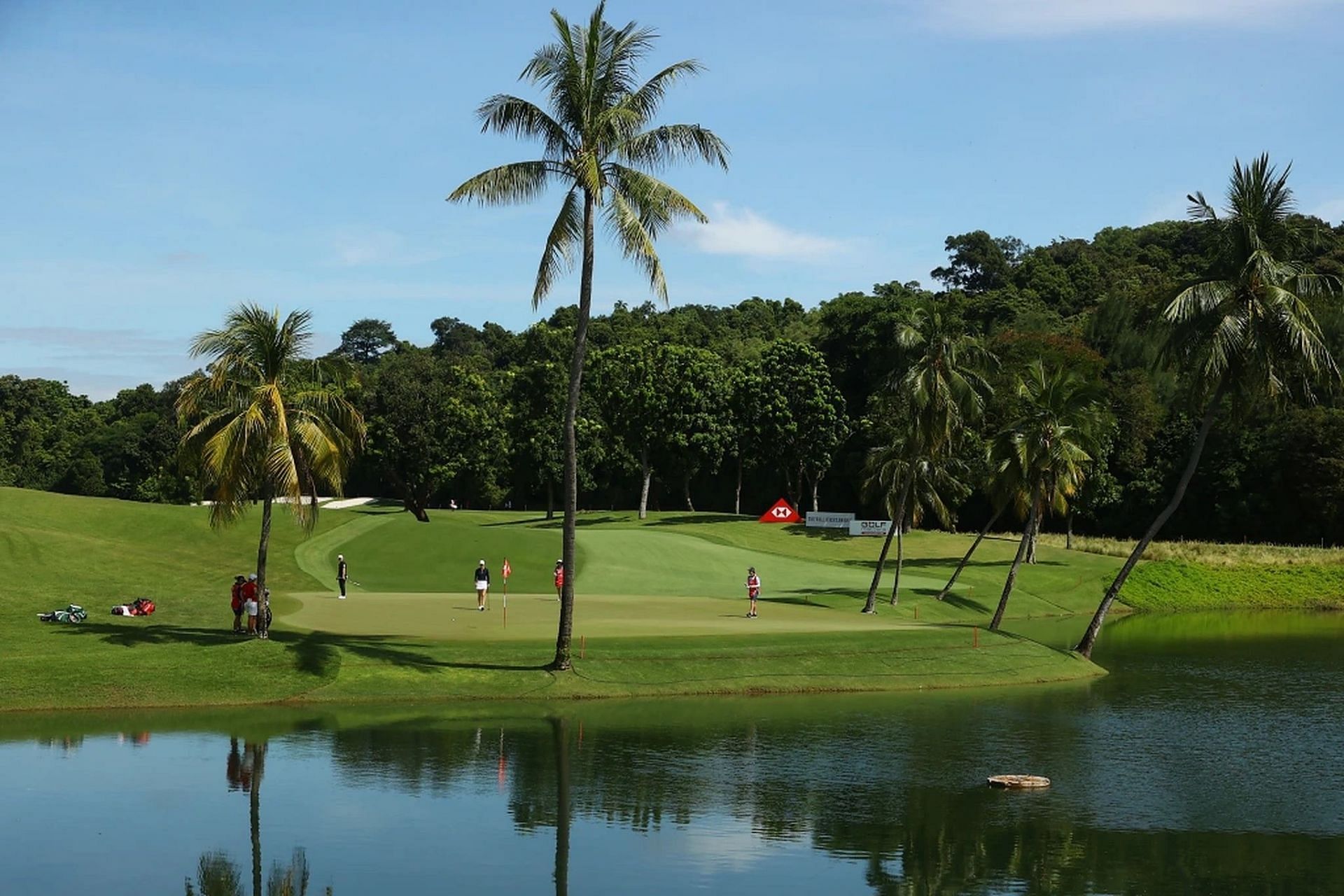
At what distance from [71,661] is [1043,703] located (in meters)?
28.7

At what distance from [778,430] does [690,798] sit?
270 feet

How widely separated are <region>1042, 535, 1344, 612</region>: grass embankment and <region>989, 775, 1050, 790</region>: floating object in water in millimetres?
53629

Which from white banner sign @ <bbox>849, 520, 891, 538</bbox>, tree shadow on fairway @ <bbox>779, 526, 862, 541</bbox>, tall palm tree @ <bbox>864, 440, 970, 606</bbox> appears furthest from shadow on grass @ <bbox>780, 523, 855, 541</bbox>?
tall palm tree @ <bbox>864, 440, 970, 606</bbox>

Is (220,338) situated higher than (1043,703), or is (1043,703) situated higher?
(220,338)

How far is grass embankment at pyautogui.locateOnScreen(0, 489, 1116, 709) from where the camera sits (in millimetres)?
37719

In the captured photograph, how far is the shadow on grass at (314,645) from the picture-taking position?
38.8 metres

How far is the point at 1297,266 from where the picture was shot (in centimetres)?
4503

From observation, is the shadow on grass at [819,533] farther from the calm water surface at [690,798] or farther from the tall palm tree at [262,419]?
the tall palm tree at [262,419]

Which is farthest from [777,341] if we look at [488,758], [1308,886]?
[1308,886]

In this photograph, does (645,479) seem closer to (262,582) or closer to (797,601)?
(797,601)

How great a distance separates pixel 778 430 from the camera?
10869cm

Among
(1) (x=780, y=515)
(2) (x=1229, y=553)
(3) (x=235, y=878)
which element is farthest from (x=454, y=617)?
(2) (x=1229, y=553)

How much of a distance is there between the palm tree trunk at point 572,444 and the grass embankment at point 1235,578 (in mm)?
50243

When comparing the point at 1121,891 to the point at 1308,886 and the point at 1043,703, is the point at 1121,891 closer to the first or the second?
the point at 1308,886
